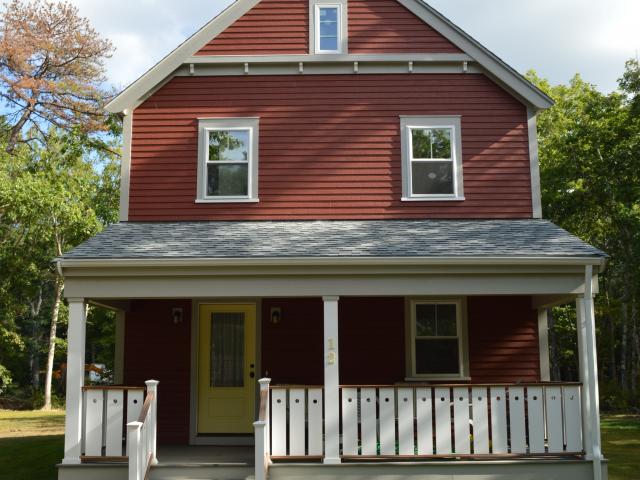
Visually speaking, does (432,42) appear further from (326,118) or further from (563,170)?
(563,170)

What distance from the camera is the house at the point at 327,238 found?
918 centimetres

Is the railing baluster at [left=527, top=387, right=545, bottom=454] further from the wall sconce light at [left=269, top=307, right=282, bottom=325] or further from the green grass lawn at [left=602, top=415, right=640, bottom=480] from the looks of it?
the wall sconce light at [left=269, top=307, right=282, bottom=325]

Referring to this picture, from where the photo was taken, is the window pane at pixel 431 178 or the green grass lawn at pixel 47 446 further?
the window pane at pixel 431 178

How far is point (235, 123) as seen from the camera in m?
12.0

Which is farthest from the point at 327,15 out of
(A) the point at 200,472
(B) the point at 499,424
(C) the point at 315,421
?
(A) the point at 200,472

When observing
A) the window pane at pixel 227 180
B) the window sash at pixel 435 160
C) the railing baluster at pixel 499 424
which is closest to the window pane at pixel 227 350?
the window pane at pixel 227 180

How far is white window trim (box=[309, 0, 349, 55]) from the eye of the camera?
12180 millimetres

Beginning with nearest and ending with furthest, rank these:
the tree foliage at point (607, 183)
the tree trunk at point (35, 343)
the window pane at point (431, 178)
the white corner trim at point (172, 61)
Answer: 1. the window pane at point (431, 178)
2. the white corner trim at point (172, 61)
3. the tree foliage at point (607, 183)
4. the tree trunk at point (35, 343)

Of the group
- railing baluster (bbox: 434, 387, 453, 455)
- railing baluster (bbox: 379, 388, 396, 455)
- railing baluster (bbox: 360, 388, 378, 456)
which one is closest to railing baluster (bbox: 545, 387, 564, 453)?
railing baluster (bbox: 434, 387, 453, 455)

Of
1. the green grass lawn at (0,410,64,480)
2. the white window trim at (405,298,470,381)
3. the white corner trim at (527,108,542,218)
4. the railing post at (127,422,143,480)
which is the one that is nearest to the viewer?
the railing post at (127,422,143,480)

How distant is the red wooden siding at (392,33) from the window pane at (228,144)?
2.48m

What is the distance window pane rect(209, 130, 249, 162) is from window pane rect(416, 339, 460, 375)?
448cm

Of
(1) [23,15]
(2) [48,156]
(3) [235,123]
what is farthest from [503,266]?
(1) [23,15]

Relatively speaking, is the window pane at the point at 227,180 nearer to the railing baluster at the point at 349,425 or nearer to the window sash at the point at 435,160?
the window sash at the point at 435,160
